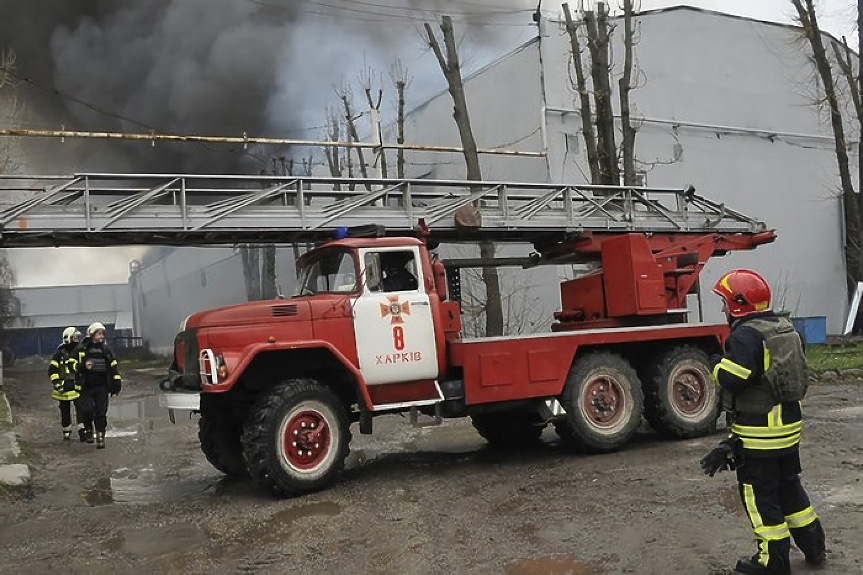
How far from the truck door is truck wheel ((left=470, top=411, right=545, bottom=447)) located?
5.84ft

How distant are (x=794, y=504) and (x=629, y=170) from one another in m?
12.5

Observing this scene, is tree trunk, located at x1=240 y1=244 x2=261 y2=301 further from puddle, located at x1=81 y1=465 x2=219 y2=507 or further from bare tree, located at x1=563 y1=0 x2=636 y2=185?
puddle, located at x1=81 y1=465 x2=219 y2=507

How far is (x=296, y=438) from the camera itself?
664 centimetres

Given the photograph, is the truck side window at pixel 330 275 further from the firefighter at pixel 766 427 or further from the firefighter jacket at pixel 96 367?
the firefighter jacket at pixel 96 367

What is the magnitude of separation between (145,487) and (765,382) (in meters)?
6.30

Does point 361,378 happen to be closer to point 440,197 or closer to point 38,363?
point 440,197

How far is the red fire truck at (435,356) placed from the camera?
6.64 metres

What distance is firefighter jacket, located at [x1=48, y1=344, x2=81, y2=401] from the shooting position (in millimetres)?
10672

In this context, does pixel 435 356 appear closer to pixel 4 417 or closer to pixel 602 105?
pixel 4 417

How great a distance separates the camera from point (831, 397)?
10898mm

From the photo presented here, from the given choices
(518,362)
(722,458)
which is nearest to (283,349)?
(518,362)

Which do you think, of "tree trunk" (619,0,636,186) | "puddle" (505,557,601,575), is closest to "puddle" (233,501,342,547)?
"puddle" (505,557,601,575)

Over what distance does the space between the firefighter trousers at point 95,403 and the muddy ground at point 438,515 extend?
120 centimetres

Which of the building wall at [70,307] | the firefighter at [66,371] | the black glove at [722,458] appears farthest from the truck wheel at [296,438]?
the building wall at [70,307]
